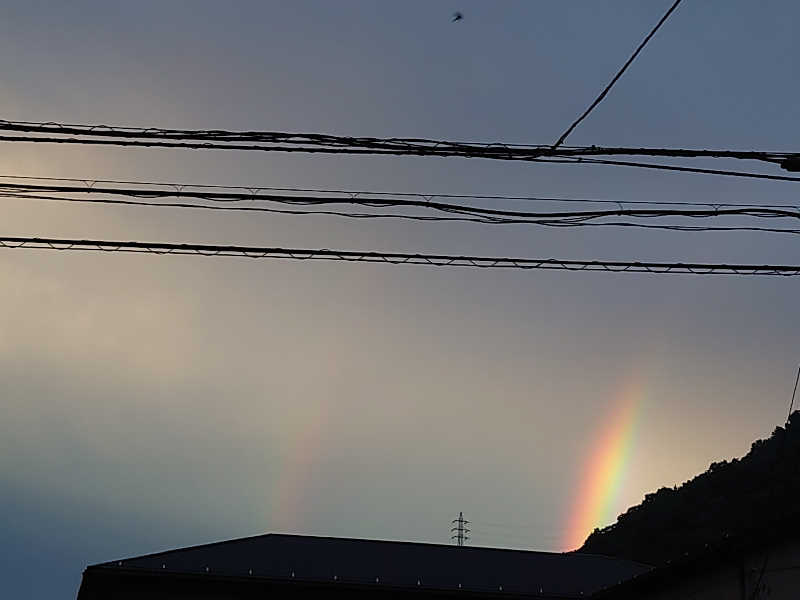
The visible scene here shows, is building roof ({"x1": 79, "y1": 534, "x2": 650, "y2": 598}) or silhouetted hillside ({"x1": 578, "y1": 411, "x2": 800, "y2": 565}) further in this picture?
silhouetted hillside ({"x1": 578, "y1": 411, "x2": 800, "y2": 565})

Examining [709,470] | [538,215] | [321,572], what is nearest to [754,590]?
[538,215]

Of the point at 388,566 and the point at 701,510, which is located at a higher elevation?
the point at 701,510

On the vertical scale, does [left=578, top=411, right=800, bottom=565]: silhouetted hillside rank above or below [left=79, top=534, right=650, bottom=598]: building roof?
above

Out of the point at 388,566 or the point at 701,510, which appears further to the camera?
the point at 701,510

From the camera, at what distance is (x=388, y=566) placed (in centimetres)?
2409

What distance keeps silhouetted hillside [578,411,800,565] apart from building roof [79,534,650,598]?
630 inches

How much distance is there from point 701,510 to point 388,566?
28.5 metres

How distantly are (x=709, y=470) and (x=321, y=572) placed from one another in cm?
4144

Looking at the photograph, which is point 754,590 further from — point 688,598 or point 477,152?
point 477,152

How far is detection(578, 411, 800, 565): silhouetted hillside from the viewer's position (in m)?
41.4

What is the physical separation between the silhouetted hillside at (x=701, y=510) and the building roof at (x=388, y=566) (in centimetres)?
1601

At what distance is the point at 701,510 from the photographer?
47125 millimetres

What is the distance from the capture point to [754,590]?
37.1 feet

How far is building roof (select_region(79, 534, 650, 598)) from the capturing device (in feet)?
73.5
